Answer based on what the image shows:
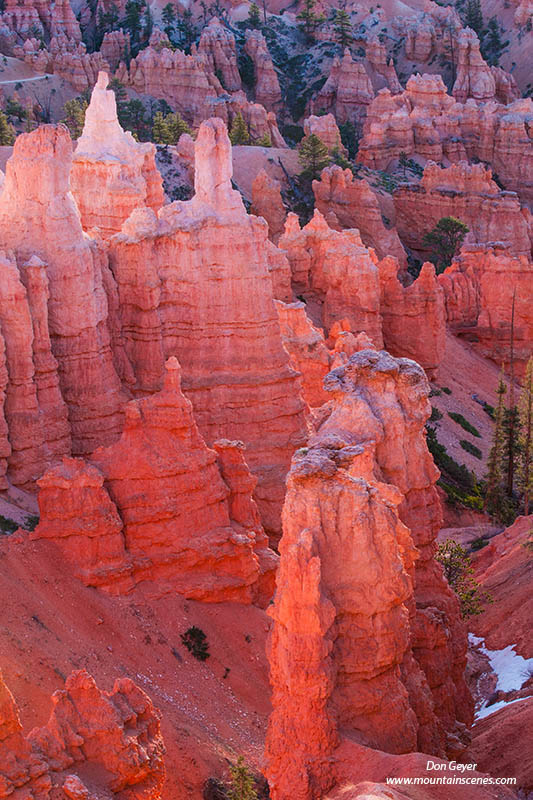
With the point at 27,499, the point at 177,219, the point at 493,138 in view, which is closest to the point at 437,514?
the point at 27,499

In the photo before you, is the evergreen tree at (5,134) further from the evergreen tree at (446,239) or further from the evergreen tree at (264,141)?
the evergreen tree at (446,239)

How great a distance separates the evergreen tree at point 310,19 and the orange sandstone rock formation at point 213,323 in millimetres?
80529

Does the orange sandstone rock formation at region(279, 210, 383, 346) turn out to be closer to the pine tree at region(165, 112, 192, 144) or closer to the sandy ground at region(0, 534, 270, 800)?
the sandy ground at region(0, 534, 270, 800)

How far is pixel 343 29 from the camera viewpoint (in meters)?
106

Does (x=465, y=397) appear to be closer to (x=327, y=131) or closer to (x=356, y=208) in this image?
(x=356, y=208)

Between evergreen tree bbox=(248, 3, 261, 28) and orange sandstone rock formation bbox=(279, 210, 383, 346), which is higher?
evergreen tree bbox=(248, 3, 261, 28)

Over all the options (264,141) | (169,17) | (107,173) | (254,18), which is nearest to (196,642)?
(107,173)

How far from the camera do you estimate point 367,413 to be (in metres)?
21.4

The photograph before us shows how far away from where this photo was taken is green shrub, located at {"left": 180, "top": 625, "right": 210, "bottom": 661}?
1008 inches

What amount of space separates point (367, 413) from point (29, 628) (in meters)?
7.94

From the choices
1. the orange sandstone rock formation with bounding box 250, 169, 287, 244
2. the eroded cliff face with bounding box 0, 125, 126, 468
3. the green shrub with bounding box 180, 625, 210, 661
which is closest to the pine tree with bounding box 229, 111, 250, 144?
the orange sandstone rock formation with bounding box 250, 169, 287, 244

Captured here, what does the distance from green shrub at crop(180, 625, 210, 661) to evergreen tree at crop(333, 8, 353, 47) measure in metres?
88.2

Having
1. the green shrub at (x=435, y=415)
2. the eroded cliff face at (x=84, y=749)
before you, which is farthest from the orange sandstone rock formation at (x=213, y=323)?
the eroded cliff face at (x=84, y=749)

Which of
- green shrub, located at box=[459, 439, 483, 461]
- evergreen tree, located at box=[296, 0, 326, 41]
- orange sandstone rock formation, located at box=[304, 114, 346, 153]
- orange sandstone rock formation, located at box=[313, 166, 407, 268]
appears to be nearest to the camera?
green shrub, located at box=[459, 439, 483, 461]
